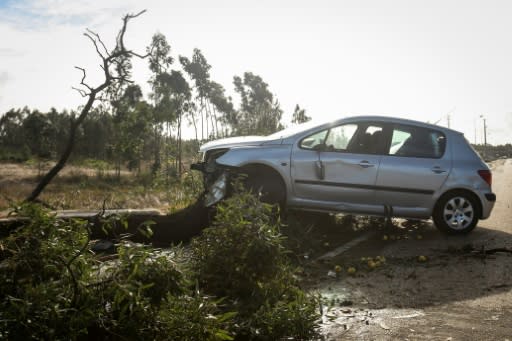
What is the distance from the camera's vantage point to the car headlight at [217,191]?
847cm

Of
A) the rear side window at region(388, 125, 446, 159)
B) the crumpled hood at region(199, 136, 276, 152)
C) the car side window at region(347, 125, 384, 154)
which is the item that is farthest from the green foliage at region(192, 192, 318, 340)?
the rear side window at region(388, 125, 446, 159)

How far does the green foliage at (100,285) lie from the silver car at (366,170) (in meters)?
4.67

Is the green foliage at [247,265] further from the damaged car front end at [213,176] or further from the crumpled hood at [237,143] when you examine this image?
the crumpled hood at [237,143]

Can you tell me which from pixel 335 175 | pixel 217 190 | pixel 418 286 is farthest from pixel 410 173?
pixel 217 190

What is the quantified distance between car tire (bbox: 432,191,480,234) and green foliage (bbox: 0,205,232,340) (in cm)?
604

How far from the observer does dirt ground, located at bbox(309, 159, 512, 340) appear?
16.2 ft

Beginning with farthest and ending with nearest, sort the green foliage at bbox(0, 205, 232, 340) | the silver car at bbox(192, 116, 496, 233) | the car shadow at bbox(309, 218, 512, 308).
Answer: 1. the silver car at bbox(192, 116, 496, 233)
2. the car shadow at bbox(309, 218, 512, 308)
3. the green foliage at bbox(0, 205, 232, 340)

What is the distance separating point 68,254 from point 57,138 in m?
86.1

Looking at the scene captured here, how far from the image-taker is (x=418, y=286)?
20.8 ft

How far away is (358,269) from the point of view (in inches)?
279

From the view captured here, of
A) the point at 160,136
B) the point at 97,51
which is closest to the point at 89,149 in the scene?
the point at 160,136

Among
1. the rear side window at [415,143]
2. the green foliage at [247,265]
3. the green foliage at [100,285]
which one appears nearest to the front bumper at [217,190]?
the rear side window at [415,143]

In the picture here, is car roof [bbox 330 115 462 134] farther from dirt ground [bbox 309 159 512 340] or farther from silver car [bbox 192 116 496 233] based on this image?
dirt ground [bbox 309 159 512 340]

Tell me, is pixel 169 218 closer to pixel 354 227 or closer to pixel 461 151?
pixel 354 227
